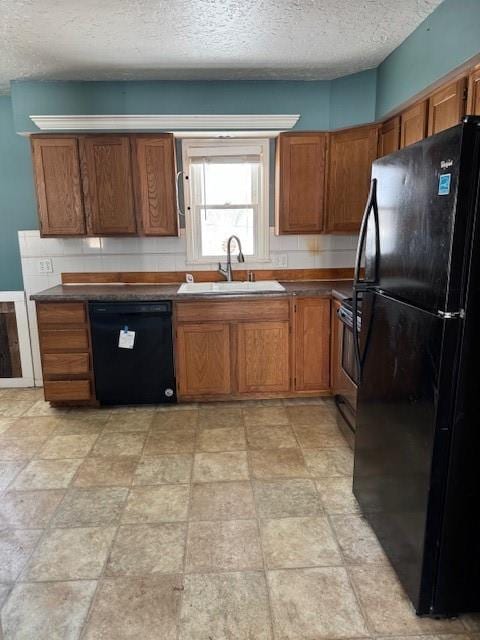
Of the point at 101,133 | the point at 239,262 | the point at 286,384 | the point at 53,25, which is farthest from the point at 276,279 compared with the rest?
the point at 53,25

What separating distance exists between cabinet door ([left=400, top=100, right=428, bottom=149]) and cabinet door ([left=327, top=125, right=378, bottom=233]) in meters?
0.41

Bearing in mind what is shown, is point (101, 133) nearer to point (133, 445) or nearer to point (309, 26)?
point (309, 26)

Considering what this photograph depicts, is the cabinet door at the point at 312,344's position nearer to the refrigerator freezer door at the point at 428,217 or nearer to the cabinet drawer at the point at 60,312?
the refrigerator freezer door at the point at 428,217

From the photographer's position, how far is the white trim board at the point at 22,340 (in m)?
3.82

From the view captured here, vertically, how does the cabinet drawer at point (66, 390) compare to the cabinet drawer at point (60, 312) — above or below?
below

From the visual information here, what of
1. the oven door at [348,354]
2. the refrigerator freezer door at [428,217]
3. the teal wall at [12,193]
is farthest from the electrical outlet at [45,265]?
the refrigerator freezer door at [428,217]

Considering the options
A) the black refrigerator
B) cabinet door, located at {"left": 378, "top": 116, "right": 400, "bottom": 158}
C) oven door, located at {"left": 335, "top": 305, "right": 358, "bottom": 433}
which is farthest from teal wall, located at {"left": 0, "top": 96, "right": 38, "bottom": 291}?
the black refrigerator

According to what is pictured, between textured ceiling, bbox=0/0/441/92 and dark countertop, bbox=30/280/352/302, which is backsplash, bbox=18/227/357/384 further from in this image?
textured ceiling, bbox=0/0/441/92

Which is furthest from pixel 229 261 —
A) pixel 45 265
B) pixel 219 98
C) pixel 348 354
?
pixel 45 265

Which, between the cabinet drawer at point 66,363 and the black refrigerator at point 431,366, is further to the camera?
the cabinet drawer at point 66,363

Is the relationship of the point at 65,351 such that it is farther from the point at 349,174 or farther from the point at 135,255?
the point at 349,174

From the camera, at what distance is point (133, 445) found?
286 cm

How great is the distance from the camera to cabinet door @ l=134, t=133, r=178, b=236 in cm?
334

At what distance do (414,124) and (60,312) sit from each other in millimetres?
2754
